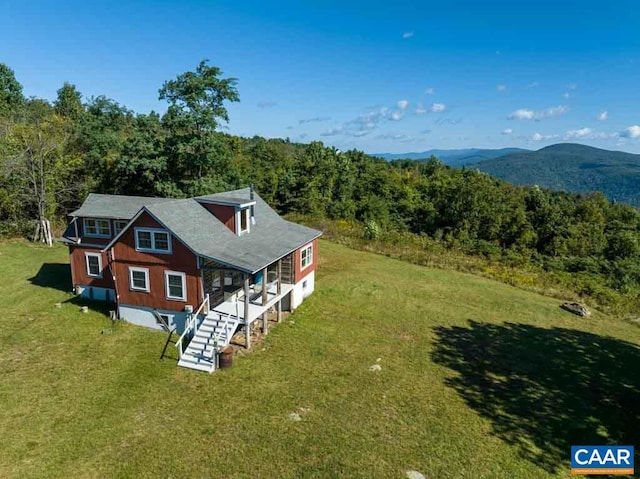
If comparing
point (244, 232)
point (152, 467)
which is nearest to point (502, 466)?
point (152, 467)

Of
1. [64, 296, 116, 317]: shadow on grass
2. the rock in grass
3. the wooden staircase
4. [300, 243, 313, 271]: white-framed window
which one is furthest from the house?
the rock in grass

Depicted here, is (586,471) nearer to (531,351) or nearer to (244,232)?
(531,351)

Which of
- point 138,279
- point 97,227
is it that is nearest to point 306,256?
point 138,279

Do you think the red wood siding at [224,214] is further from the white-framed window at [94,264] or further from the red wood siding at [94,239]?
the white-framed window at [94,264]

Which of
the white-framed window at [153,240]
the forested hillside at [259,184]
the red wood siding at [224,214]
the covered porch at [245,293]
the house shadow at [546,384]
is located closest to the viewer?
the house shadow at [546,384]

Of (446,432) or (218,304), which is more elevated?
(218,304)

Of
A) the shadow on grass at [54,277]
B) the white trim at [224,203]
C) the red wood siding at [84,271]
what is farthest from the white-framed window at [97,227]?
the white trim at [224,203]

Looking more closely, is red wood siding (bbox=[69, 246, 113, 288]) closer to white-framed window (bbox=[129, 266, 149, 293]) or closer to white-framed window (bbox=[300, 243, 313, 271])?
white-framed window (bbox=[129, 266, 149, 293])
